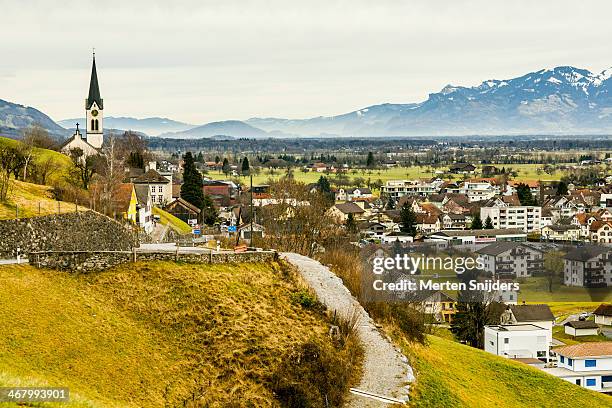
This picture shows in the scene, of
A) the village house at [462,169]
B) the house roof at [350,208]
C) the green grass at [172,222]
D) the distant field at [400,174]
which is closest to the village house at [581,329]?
the green grass at [172,222]

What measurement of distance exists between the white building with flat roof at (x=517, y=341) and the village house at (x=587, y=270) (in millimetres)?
7025

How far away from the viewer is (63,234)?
72.5ft

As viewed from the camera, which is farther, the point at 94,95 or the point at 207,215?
the point at 94,95

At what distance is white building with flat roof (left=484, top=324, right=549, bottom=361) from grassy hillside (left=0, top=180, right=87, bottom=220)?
19400 mm

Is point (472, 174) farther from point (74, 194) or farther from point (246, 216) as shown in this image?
point (74, 194)

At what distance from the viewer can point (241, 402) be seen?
A: 15.3m

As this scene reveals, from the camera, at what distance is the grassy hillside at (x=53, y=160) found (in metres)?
39.7

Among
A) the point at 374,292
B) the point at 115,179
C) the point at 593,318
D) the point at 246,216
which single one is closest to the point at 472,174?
the point at 246,216

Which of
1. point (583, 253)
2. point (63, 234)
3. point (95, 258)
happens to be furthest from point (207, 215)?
point (95, 258)

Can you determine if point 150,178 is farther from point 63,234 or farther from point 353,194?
point 353,194

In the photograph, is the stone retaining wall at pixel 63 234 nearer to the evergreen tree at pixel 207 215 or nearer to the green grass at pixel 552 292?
the green grass at pixel 552 292

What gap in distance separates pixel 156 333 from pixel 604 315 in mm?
37390

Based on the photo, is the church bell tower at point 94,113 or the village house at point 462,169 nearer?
the church bell tower at point 94,113

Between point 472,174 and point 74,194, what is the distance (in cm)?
12792
